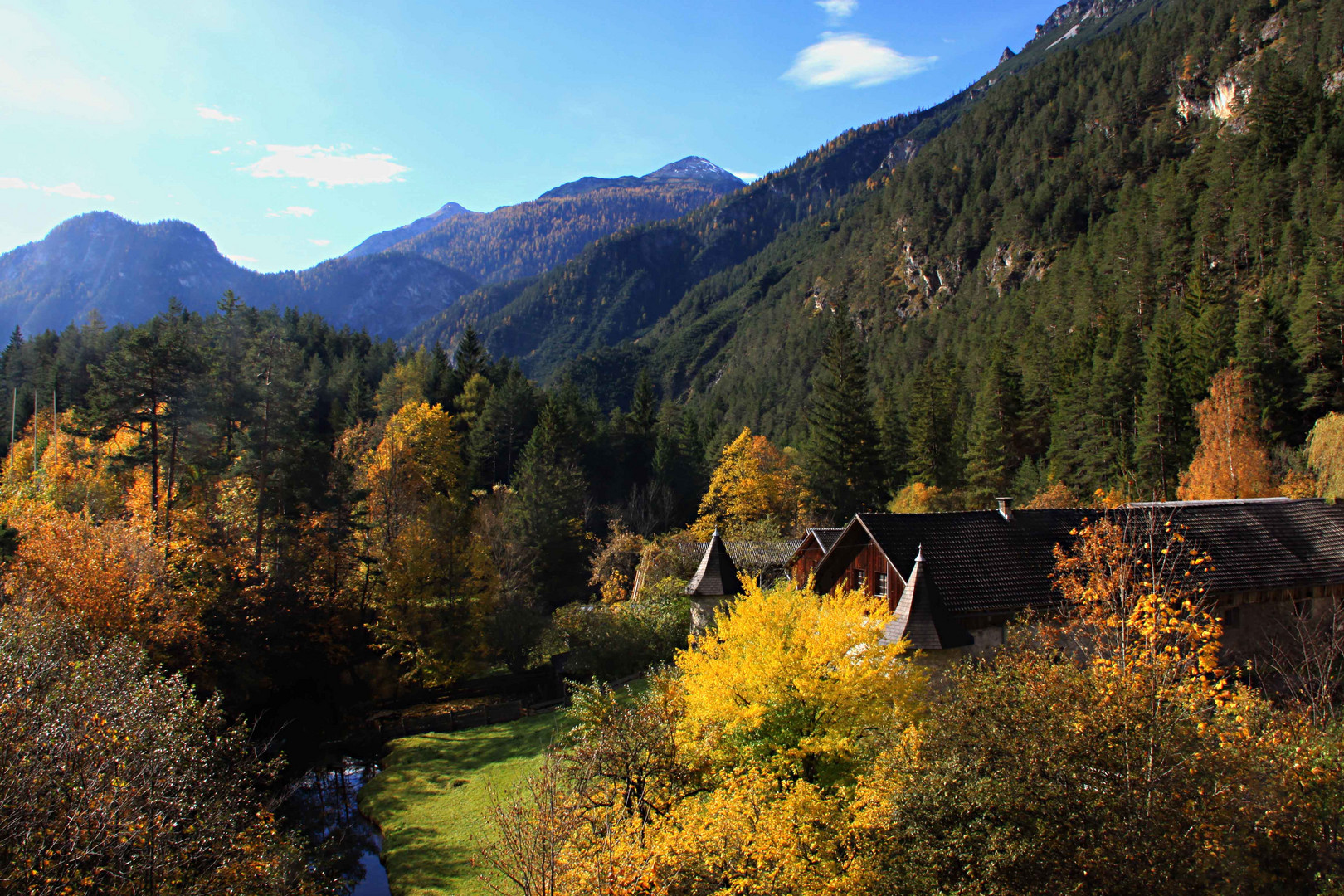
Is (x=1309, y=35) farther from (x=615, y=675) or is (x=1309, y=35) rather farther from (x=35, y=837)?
(x=35, y=837)

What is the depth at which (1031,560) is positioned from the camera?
2489 cm

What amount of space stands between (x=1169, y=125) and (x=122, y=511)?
149m

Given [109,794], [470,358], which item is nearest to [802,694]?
[109,794]

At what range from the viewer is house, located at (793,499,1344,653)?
2303 centimetres

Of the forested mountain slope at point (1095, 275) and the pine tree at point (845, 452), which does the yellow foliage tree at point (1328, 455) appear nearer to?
the forested mountain slope at point (1095, 275)

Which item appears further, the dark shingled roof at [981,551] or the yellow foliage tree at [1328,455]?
the yellow foliage tree at [1328,455]

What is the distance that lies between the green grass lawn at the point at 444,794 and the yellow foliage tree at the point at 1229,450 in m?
39.5

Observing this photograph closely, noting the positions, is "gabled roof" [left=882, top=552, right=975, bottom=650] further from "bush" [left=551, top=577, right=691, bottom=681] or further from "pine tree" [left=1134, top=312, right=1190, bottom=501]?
"pine tree" [left=1134, top=312, right=1190, bottom=501]

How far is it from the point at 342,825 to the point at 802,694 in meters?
18.3

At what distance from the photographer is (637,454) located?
70.9 m

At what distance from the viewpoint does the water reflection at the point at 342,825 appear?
69.2 ft

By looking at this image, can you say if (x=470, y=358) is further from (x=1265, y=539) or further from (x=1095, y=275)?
(x=1095, y=275)

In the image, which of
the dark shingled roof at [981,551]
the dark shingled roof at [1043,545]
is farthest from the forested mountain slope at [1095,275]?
the dark shingled roof at [981,551]

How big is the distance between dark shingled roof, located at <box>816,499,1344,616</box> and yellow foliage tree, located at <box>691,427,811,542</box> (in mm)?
22281
